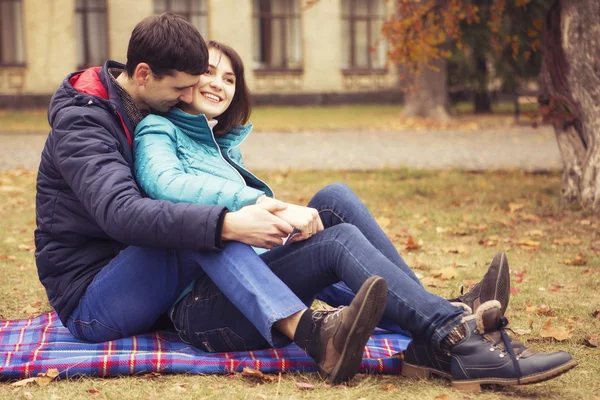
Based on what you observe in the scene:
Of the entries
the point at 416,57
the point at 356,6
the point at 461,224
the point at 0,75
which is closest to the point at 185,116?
the point at 461,224

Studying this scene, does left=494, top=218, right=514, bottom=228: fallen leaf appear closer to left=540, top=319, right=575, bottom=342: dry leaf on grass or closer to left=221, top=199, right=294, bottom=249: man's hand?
left=540, top=319, right=575, bottom=342: dry leaf on grass

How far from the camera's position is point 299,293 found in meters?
3.39

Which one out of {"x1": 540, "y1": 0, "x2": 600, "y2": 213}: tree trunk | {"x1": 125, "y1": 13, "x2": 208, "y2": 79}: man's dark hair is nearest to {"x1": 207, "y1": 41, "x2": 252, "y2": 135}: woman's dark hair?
{"x1": 125, "y1": 13, "x2": 208, "y2": 79}: man's dark hair

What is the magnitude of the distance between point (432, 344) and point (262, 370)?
27.6 inches

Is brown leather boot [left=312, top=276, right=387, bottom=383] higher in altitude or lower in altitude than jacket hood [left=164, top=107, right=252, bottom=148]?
lower

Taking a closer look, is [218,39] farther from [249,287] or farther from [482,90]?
[249,287]

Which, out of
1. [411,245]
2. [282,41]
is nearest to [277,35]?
[282,41]

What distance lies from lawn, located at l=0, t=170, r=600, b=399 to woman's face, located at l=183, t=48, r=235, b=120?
1199 mm

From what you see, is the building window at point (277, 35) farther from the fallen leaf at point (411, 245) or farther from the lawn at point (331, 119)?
the fallen leaf at point (411, 245)

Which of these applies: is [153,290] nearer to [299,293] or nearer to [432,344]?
[299,293]

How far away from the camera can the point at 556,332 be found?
3971 mm

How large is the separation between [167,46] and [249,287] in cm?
99

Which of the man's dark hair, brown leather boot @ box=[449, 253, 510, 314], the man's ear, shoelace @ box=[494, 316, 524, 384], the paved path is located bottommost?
the paved path

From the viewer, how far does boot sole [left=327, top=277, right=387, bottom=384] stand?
2951 millimetres
